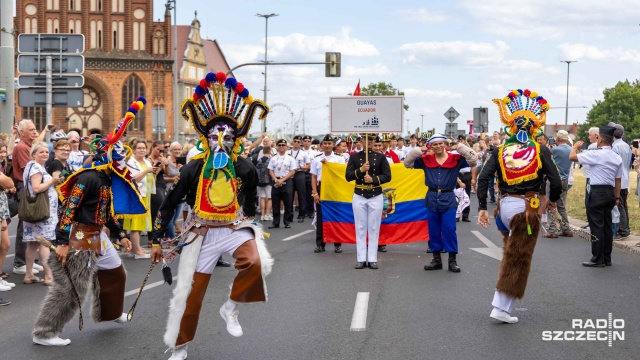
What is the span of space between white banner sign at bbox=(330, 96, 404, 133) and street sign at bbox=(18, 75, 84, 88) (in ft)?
21.3

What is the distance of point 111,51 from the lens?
6719 centimetres

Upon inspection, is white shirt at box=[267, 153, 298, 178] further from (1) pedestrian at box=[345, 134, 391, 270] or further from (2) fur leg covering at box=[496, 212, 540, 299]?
(2) fur leg covering at box=[496, 212, 540, 299]

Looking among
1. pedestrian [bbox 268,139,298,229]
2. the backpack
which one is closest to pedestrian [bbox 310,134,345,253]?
pedestrian [bbox 268,139,298,229]

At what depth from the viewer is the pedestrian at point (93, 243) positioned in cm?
737

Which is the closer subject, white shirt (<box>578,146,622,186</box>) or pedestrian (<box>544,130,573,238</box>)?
white shirt (<box>578,146,622,186</box>)

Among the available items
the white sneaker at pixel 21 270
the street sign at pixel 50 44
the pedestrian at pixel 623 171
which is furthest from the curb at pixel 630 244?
the street sign at pixel 50 44

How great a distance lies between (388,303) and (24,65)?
12292mm

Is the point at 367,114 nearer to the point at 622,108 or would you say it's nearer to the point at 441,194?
the point at 441,194

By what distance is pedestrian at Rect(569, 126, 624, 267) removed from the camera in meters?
11.7

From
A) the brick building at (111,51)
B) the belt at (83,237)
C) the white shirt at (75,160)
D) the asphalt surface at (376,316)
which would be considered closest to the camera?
the asphalt surface at (376,316)

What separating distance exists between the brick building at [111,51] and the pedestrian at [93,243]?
6019 centimetres

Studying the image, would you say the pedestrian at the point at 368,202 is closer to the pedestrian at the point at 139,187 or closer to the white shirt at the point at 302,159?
the pedestrian at the point at 139,187

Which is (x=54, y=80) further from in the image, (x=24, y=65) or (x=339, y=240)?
(x=339, y=240)

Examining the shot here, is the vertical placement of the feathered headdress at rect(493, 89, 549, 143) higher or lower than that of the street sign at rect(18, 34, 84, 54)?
lower
